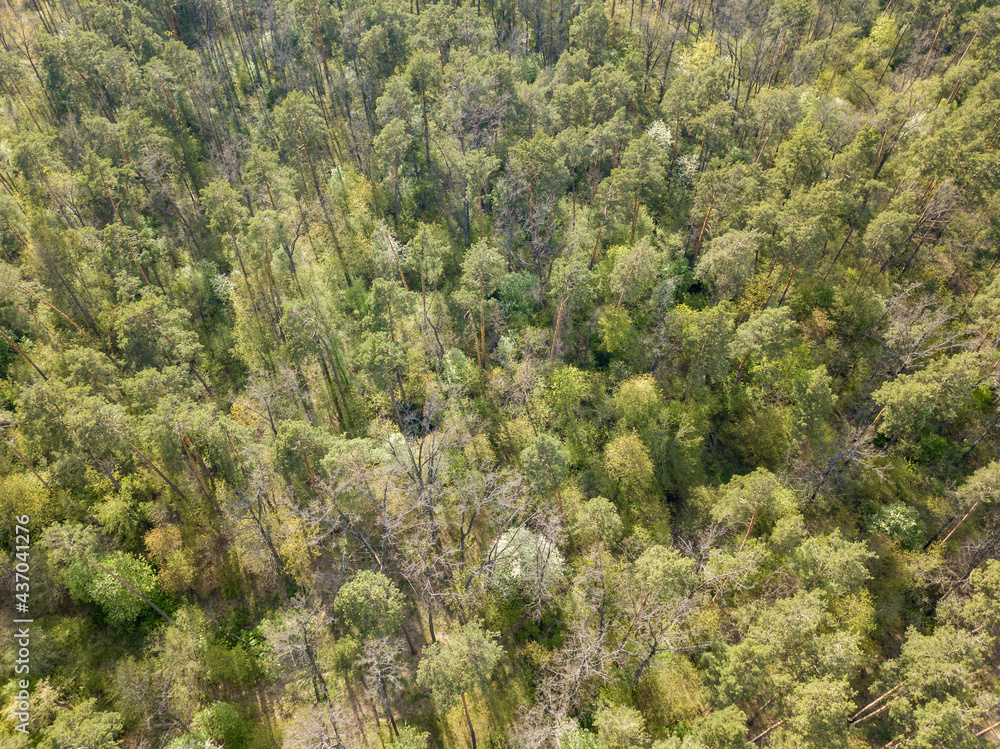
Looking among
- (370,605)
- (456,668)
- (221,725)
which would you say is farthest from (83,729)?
(456,668)

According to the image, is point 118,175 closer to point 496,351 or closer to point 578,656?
point 496,351

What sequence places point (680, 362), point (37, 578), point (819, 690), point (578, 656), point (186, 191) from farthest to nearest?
point (186, 191)
point (680, 362)
point (37, 578)
point (578, 656)
point (819, 690)

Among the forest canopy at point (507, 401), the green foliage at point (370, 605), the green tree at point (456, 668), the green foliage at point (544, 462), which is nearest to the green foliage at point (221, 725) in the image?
the forest canopy at point (507, 401)

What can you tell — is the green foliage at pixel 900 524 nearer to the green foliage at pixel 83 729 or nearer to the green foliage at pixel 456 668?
the green foliage at pixel 456 668

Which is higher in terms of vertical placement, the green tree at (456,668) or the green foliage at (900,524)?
the green tree at (456,668)

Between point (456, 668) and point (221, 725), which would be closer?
point (456, 668)

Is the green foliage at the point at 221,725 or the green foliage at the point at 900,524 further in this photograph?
the green foliage at the point at 900,524

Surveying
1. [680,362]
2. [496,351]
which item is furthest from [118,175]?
[680,362]

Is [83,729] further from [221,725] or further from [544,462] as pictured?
[544,462]

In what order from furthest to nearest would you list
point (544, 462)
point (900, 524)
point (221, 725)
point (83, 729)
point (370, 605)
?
1. point (900, 524)
2. point (544, 462)
3. point (221, 725)
4. point (370, 605)
5. point (83, 729)
